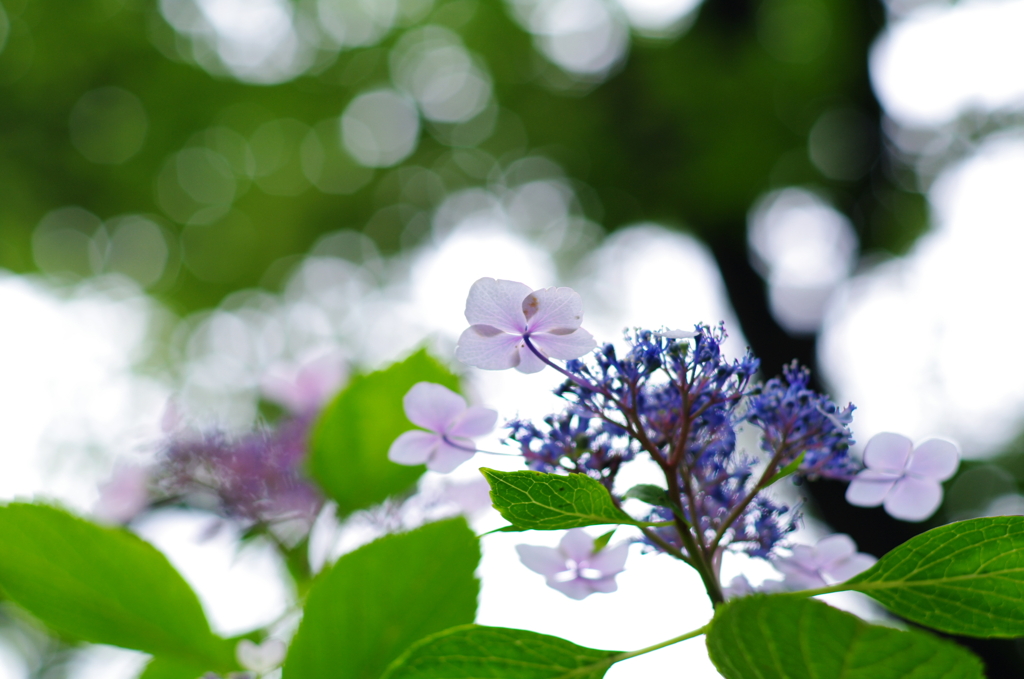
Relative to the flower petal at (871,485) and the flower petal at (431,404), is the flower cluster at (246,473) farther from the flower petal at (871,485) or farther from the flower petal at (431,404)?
the flower petal at (871,485)

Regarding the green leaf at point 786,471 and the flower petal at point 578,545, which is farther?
the flower petal at point 578,545

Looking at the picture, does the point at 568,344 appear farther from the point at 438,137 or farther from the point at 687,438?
the point at 438,137

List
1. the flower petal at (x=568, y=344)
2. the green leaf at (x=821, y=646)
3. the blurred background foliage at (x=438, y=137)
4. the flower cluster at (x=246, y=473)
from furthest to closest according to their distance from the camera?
1. the blurred background foliage at (x=438, y=137)
2. the flower cluster at (x=246, y=473)
3. the flower petal at (x=568, y=344)
4. the green leaf at (x=821, y=646)

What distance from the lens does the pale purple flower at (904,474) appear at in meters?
0.52

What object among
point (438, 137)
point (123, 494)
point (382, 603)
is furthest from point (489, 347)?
point (438, 137)

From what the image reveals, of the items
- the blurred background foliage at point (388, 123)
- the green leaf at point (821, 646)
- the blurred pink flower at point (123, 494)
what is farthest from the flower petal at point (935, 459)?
the blurred background foliage at point (388, 123)

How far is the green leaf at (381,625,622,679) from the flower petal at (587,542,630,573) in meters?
0.10

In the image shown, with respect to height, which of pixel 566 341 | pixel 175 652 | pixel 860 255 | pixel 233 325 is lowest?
pixel 175 652

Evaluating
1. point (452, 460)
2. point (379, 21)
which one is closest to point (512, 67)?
point (379, 21)

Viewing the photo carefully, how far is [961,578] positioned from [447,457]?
348 mm

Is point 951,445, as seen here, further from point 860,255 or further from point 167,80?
point 167,80

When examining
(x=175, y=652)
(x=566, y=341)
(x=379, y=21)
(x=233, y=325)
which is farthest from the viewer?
(x=233, y=325)

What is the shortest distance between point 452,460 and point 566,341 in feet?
0.49

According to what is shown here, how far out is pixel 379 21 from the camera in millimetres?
4691
